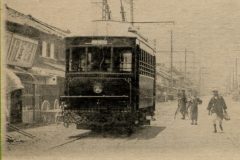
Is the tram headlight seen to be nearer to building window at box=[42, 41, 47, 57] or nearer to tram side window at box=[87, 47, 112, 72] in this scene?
tram side window at box=[87, 47, 112, 72]

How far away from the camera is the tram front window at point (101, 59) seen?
11.5 m

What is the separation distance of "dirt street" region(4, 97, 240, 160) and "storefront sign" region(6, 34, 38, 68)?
5.42 feet

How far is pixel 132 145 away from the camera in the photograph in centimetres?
1059

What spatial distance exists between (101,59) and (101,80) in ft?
1.41

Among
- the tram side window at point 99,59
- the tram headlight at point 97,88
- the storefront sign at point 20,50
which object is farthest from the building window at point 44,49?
the tram headlight at point 97,88

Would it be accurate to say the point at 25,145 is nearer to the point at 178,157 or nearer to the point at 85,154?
the point at 85,154

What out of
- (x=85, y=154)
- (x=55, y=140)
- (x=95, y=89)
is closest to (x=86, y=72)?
(x=95, y=89)

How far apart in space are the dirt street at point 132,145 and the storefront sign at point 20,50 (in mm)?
1651

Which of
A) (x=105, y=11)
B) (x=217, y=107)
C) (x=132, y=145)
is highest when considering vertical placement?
(x=105, y=11)

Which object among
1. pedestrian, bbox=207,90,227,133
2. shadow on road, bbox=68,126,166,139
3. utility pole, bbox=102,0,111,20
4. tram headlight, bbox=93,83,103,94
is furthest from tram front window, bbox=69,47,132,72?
pedestrian, bbox=207,90,227,133

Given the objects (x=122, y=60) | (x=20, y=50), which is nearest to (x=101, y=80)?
(x=122, y=60)

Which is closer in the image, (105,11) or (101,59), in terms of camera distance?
(101,59)

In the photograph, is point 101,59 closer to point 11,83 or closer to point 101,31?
point 101,31

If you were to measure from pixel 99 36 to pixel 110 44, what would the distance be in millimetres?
284
